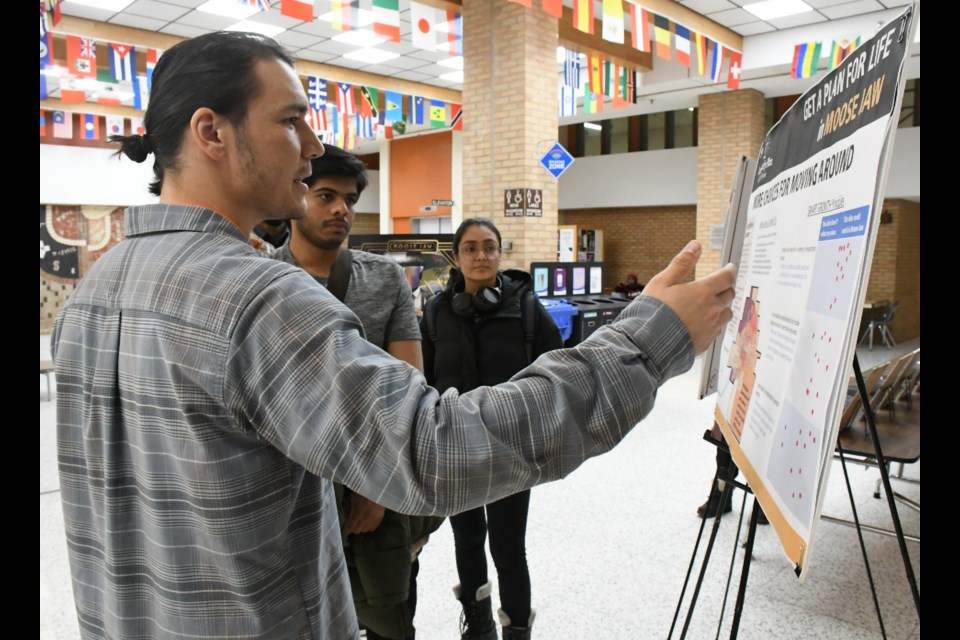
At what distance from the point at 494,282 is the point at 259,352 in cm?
210

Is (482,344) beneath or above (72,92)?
beneath

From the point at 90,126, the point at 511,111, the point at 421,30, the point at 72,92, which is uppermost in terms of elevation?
the point at 90,126

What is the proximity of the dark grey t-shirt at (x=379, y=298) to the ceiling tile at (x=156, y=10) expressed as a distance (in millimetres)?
7931

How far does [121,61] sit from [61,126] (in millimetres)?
5097

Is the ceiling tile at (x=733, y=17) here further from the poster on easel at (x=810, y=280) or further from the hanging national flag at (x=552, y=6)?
the poster on easel at (x=810, y=280)

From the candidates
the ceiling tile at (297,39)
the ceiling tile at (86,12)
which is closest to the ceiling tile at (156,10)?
the ceiling tile at (86,12)

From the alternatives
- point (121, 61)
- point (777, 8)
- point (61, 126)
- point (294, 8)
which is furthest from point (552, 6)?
point (61, 126)

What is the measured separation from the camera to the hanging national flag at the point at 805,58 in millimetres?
8703

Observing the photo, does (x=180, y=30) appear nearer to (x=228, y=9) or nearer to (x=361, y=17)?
(x=228, y=9)

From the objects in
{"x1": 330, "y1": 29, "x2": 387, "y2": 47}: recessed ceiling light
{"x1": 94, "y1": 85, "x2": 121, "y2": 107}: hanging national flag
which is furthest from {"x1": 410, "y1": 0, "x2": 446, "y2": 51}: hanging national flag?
{"x1": 94, "y1": 85, "x2": 121, "y2": 107}: hanging national flag

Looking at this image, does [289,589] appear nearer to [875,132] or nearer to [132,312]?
[132,312]

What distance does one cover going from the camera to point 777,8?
27.9 ft

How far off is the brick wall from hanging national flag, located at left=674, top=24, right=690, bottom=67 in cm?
634
